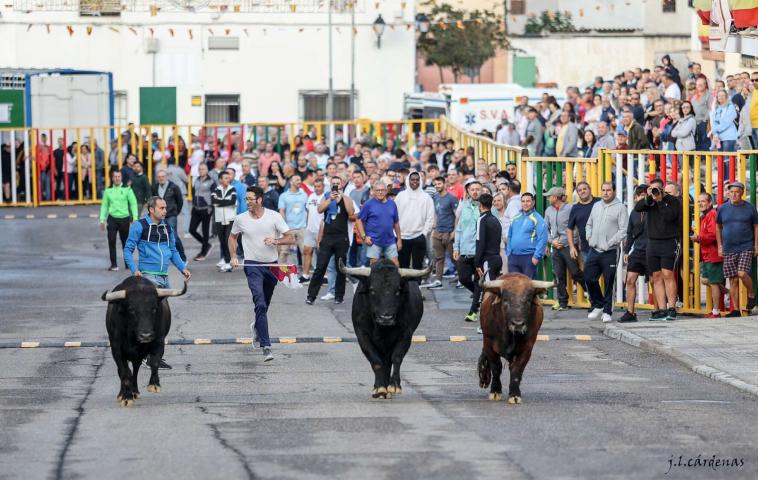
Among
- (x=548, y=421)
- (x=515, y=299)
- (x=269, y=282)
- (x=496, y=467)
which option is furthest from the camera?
(x=269, y=282)

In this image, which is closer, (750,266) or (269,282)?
(269,282)

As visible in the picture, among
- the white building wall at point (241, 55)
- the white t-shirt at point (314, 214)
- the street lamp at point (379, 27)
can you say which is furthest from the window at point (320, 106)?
the white t-shirt at point (314, 214)

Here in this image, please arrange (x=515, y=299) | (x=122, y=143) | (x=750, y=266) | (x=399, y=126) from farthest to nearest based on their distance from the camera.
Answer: (x=399, y=126) → (x=122, y=143) → (x=750, y=266) → (x=515, y=299)

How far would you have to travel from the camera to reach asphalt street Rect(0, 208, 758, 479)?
10.9 meters

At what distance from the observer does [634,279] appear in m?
20.8

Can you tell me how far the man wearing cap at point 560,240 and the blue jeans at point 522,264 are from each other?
112cm

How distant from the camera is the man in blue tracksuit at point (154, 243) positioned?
659 inches

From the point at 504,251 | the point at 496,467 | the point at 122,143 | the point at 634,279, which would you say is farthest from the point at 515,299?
the point at 122,143

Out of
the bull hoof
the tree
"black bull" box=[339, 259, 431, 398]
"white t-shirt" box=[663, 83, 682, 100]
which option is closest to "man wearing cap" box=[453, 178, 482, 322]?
"black bull" box=[339, 259, 431, 398]

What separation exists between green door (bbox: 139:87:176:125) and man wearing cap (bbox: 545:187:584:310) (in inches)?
1030

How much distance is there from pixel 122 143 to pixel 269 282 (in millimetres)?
22344

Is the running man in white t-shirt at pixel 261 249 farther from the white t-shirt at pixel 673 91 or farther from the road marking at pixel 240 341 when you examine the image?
the white t-shirt at pixel 673 91

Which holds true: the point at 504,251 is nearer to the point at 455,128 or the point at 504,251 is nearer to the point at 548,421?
the point at 548,421

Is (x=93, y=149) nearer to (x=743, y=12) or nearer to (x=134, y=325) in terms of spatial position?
(x=743, y=12)
